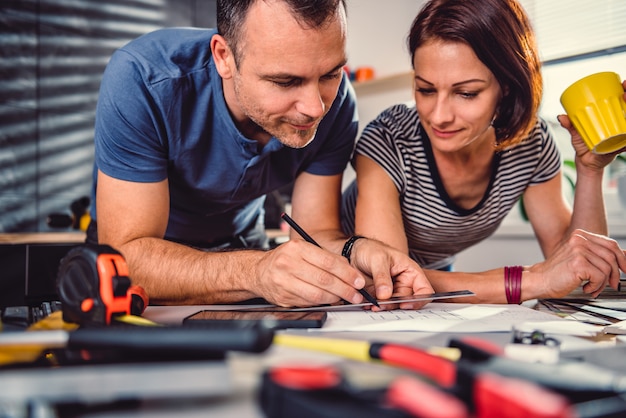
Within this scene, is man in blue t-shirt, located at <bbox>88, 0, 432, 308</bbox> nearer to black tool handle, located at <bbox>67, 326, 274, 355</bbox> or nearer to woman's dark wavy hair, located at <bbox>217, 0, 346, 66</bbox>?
woman's dark wavy hair, located at <bbox>217, 0, 346, 66</bbox>

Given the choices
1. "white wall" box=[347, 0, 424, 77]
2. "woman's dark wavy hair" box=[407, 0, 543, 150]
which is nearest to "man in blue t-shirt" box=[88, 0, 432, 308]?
"woman's dark wavy hair" box=[407, 0, 543, 150]

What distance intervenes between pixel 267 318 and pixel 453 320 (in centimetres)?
27

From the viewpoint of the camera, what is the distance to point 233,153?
1.33 m

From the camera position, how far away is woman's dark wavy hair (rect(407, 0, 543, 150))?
1.23 m

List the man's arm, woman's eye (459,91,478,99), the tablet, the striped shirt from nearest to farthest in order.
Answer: the tablet < the man's arm < woman's eye (459,91,478,99) < the striped shirt

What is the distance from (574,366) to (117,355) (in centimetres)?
36

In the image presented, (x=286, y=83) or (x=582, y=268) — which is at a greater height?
(x=286, y=83)

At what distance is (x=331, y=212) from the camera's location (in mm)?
1511

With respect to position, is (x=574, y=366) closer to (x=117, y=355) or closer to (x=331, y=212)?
(x=117, y=355)

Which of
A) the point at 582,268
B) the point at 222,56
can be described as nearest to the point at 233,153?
the point at 222,56

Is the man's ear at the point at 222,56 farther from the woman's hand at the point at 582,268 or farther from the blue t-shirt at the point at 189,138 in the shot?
the woman's hand at the point at 582,268

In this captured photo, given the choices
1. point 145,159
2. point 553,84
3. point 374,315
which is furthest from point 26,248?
point 553,84

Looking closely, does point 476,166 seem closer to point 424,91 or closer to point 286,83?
point 424,91

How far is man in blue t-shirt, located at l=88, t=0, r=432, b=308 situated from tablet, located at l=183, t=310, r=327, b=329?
9cm
